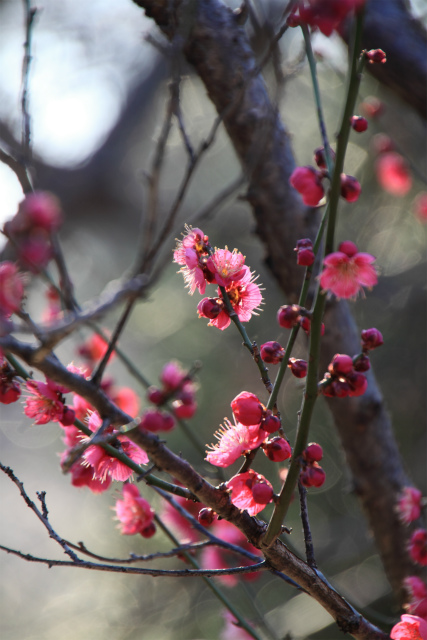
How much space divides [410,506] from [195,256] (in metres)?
0.73

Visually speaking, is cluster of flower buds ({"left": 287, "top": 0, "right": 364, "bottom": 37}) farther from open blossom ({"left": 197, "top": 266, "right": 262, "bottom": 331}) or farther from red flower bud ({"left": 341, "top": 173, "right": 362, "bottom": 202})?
open blossom ({"left": 197, "top": 266, "right": 262, "bottom": 331})

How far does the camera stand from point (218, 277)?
678 millimetres

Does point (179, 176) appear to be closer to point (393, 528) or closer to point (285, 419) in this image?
point (285, 419)

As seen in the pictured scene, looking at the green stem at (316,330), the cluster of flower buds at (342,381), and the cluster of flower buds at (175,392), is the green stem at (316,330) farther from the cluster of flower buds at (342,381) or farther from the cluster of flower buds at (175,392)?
the cluster of flower buds at (175,392)

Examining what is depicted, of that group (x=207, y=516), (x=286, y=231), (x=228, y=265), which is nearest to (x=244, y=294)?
(x=228, y=265)

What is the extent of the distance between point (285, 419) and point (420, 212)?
874 mm

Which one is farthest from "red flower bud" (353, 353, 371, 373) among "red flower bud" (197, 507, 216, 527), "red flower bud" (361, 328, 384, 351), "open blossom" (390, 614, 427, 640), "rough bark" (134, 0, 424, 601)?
"rough bark" (134, 0, 424, 601)

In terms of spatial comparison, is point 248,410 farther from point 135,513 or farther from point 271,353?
point 135,513

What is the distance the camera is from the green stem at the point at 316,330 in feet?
1.55

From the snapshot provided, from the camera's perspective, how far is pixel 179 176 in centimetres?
333

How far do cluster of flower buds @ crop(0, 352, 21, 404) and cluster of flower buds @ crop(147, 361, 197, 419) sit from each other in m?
0.17

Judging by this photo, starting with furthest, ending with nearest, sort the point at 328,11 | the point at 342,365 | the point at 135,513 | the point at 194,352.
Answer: the point at 194,352, the point at 135,513, the point at 342,365, the point at 328,11

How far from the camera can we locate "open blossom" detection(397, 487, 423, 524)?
1117 mm

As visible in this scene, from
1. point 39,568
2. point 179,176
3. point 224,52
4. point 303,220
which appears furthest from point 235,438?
point 179,176
